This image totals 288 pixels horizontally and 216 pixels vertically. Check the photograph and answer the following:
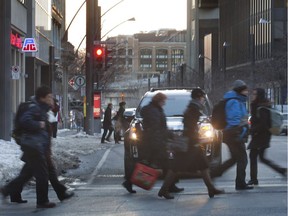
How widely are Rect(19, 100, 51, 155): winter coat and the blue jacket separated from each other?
318cm

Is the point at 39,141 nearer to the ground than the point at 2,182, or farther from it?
farther from it

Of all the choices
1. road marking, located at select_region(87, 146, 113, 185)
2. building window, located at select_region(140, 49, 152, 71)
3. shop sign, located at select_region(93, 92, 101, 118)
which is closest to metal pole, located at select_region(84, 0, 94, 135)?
shop sign, located at select_region(93, 92, 101, 118)

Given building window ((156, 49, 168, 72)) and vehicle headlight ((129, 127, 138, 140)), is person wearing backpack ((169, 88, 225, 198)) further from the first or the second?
building window ((156, 49, 168, 72))

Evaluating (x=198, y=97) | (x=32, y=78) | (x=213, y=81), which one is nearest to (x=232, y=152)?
(x=198, y=97)

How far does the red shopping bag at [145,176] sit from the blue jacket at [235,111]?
1550 mm

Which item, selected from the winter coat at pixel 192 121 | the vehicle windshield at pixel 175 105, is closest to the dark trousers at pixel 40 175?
the winter coat at pixel 192 121

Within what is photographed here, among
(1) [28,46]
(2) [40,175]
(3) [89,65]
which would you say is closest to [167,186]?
(2) [40,175]

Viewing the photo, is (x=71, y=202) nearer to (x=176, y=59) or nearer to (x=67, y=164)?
(x=67, y=164)

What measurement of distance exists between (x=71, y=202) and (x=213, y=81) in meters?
56.2

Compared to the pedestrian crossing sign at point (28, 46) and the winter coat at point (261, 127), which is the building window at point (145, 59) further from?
the winter coat at point (261, 127)

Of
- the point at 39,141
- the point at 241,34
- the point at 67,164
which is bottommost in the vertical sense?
the point at 67,164

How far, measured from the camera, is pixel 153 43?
178 metres

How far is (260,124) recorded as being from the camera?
1170cm

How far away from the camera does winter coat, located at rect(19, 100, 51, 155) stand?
955 centimetres
